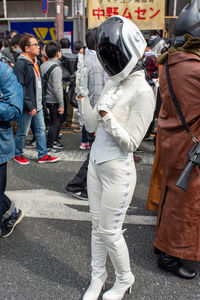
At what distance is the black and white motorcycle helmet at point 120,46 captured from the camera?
5.69 feet

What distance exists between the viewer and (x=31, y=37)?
452 cm

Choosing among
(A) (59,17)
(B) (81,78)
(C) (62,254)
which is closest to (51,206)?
(C) (62,254)

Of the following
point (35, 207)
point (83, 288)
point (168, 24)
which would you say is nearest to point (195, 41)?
point (83, 288)

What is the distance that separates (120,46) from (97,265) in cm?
137

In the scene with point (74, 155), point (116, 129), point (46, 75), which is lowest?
point (74, 155)

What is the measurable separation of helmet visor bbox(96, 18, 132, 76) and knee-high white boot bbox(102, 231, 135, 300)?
0.99 metres

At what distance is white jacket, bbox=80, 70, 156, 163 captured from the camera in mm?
1776

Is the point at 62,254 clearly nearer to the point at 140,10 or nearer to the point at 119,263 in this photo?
the point at 119,263

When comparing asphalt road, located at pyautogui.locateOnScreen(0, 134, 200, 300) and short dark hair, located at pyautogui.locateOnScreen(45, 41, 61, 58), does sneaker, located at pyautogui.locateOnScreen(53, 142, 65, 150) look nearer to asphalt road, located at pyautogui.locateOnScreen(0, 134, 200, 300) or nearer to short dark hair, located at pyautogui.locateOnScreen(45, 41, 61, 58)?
short dark hair, located at pyautogui.locateOnScreen(45, 41, 61, 58)

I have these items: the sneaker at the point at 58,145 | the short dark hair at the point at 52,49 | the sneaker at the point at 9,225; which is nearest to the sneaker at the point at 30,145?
the sneaker at the point at 58,145

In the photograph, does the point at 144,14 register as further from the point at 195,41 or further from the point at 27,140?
the point at 195,41

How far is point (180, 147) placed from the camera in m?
2.23

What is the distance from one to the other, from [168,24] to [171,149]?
11797 mm

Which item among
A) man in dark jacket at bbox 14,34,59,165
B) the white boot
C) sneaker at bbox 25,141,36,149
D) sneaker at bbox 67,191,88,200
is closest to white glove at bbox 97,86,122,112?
the white boot
